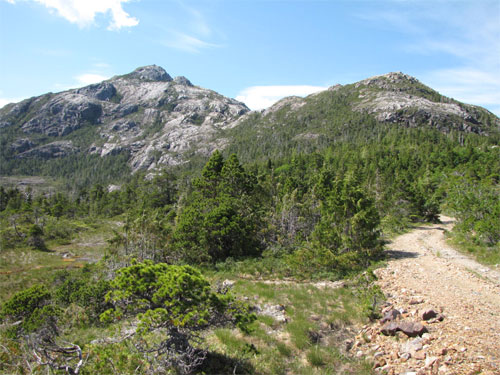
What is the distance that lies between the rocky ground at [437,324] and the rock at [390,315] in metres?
0.01

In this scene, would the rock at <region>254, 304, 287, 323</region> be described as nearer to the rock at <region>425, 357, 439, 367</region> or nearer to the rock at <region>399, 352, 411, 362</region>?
the rock at <region>399, 352, 411, 362</region>

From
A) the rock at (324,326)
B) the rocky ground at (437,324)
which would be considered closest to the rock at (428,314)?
the rocky ground at (437,324)

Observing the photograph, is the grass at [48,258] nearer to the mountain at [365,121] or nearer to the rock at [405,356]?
the rock at [405,356]

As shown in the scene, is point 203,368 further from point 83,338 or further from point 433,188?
point 433,188

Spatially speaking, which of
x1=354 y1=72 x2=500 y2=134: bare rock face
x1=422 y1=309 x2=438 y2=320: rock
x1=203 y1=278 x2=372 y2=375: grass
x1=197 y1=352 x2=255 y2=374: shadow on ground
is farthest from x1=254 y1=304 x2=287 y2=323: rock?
x1=354 y1=72 x2=500 y2=134: bare rock face

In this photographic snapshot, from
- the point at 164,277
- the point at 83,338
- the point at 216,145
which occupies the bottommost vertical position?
the point at 83,338

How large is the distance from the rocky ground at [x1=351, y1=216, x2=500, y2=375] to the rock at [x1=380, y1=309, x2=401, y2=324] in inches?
0.5

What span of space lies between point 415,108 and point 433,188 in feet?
355

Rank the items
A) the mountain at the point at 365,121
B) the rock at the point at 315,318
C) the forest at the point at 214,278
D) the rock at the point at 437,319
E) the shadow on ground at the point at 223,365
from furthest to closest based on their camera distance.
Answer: the mountain at the point at 365,121 → the rock at the point at 315,318 → the rock at the point at 437,319 → the shadow on ground at the point at 223,365 → the forest at the point at 214,278

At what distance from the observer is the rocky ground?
22.7ft

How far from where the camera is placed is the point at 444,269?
14.5 meters

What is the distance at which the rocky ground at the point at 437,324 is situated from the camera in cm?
692

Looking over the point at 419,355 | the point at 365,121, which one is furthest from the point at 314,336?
the point at 365,121

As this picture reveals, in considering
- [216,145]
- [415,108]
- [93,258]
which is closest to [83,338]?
[93,258]
